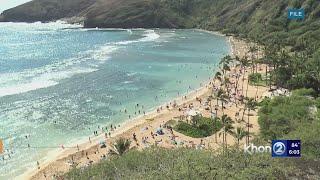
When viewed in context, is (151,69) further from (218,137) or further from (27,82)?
(218,137)

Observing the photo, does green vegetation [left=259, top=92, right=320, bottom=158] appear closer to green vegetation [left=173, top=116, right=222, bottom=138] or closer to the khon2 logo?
the khon2 logo

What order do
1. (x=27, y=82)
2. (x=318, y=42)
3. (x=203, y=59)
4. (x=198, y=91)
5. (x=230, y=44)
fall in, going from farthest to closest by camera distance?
(x=230, y=44), (x=203, y=59), (x=318, y=42), (x=27, y=82), (x=198, y=91)

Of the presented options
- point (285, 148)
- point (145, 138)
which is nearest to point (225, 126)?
point (145, 138)

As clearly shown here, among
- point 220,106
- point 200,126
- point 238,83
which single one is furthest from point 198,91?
point 200,126

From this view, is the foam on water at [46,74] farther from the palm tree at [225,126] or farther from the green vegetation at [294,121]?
the green vegetation at [294,121]

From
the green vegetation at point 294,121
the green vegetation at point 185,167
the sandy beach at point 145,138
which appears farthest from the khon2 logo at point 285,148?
the sandy beach at point 145,138

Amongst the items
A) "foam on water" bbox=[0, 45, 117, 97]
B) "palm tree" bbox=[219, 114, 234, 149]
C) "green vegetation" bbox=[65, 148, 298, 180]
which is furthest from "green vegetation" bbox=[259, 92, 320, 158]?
"foam on water" bbox=[0, 45, 117, 97]

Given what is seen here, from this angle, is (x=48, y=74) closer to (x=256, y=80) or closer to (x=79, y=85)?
(x=79, y=85)
